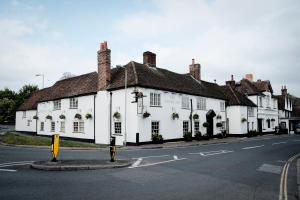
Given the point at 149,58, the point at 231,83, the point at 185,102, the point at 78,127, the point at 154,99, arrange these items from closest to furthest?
the point at 154,99 → the point at 78,127 → the point at 185,102 → the point at 149,58 → the point at 231,83

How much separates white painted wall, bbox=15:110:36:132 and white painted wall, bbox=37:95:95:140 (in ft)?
12.5

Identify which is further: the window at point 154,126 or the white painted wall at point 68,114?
the white painted wall at point 68,114

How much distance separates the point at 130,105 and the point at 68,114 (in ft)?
36.9

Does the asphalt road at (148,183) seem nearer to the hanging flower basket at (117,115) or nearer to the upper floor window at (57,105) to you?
the hanging flower basket at (117,115)

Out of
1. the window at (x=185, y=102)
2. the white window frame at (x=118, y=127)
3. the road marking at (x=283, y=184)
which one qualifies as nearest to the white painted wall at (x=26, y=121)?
the white window frame at (x=118, y=127)

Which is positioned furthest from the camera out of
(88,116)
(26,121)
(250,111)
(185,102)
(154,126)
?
(26,121)

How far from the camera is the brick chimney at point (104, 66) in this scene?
90.5 ft

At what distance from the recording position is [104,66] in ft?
90.9

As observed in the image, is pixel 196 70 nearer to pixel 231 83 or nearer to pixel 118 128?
pixel 231 83

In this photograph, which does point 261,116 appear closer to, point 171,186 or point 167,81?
point 167,81

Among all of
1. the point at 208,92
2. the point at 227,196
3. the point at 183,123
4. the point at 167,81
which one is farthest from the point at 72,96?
the point at 227,196

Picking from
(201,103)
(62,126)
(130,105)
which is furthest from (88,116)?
(201,103)

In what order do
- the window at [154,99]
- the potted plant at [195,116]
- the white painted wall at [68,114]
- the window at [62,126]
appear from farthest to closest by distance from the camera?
the window at [62,126] < the potted plant at [195,116] < the white painted wall at [68,114] < the window at [154,99]

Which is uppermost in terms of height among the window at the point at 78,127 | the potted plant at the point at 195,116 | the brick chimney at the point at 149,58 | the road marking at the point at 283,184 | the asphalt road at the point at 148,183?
the brick chimney at the point at 149,58
